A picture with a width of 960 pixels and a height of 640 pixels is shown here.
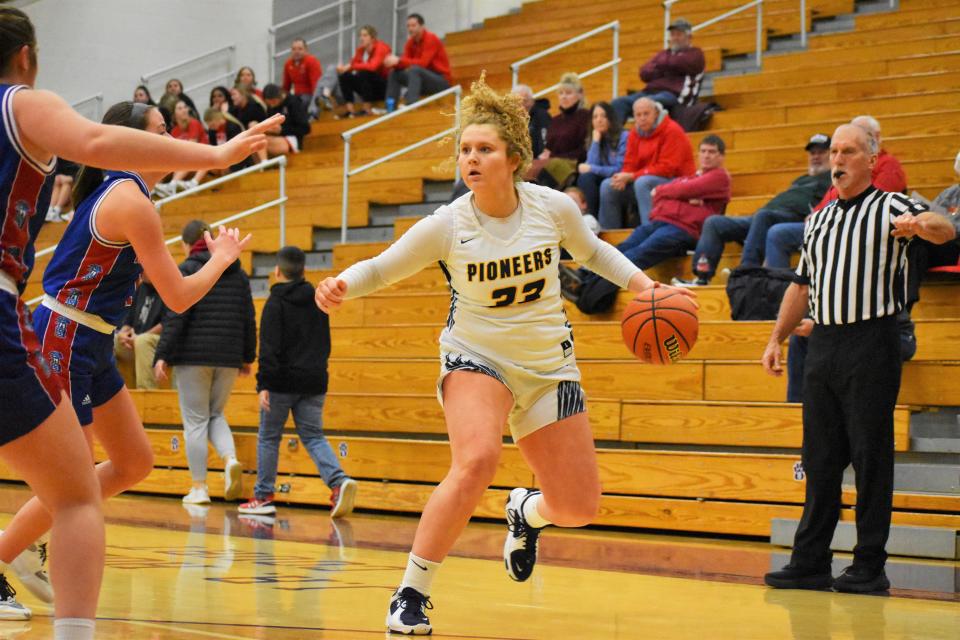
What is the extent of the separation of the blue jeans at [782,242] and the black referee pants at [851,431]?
2.64 m

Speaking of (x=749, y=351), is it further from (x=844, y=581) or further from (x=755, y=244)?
(x=844, y=581)

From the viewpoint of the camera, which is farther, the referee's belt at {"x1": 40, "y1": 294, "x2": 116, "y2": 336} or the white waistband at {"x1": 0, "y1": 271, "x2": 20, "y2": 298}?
the referee's belt at {"x1": 40, "y1": 294, "x2": 116, "y2": 336}

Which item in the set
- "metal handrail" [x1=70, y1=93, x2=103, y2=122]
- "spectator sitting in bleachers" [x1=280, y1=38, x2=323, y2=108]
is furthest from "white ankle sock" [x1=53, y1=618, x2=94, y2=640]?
"metal handrail" [x1=70, y1=93, x2=103, y2=122]

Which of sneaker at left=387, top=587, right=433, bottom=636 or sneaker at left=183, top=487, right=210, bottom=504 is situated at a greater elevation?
sneaker at left=387, top=587, right=433, bottom=636

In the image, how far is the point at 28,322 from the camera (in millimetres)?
2840

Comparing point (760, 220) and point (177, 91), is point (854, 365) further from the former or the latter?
point (177, 91)

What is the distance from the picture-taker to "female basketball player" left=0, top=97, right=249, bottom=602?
12.3ft

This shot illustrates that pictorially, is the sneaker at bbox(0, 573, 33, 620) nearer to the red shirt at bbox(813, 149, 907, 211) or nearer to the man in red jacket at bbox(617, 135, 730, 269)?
the red shirt at bbox(813, 149, 907, 211)

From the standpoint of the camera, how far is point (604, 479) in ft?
24.2

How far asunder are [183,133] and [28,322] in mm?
11369

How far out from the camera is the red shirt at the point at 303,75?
51.2 ft

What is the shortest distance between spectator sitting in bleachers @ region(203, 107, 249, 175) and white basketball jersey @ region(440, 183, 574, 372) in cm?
1000

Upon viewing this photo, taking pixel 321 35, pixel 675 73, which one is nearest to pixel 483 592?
pixel 675 73

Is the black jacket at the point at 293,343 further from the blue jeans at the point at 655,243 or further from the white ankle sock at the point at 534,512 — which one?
the white ankle sock at the point at 534,512
